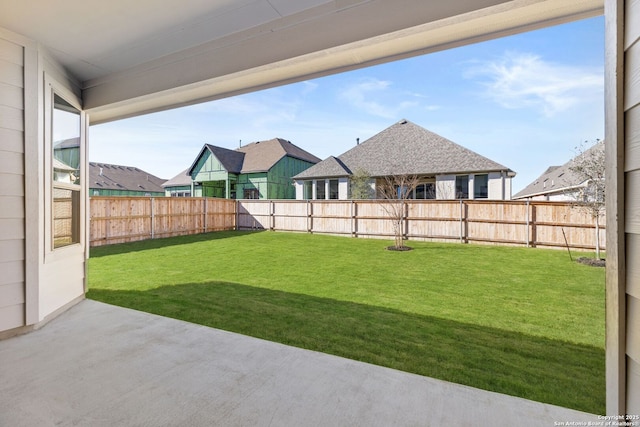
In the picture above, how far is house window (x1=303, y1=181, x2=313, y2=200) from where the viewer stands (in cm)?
1821

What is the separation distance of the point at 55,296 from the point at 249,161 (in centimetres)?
1985

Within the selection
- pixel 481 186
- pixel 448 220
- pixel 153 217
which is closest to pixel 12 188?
pixel 153 217

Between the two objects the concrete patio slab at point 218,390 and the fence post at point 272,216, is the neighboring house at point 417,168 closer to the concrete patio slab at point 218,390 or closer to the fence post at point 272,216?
the fence post at point 272,216

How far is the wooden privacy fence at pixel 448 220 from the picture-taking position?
8656mm

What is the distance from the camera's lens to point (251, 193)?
2131cm

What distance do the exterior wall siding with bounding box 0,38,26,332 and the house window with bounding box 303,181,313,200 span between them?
1568 cm

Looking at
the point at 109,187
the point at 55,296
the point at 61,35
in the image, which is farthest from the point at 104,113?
the point at 109,187

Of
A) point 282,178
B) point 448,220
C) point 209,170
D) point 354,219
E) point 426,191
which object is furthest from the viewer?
point 282,178

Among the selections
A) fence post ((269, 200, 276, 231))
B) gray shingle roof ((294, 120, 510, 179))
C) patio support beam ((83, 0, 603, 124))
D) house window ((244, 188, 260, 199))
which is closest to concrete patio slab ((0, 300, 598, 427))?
patio support beam ((83, 0, 603, 124))

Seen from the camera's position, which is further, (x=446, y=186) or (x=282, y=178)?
(x=282, y=178)

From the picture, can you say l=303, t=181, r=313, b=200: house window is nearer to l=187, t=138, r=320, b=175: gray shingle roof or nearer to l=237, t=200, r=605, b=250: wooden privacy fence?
l=187, t=138, r=320, b=175: gray shingle roof

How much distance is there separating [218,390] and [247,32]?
2.54 meters

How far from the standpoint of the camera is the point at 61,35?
98.3 inches

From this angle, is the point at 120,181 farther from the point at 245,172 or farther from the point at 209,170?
the point at 245,172
